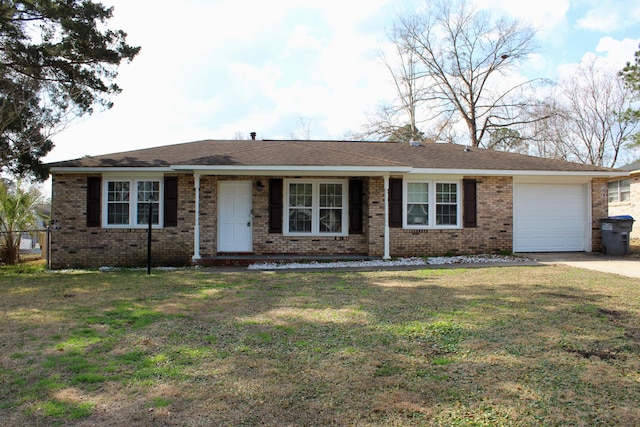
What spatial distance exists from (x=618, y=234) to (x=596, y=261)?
2.07 meters

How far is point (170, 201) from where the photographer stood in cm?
1179

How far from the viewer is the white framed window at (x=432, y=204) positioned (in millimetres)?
12328

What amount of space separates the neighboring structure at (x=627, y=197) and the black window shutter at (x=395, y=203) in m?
11.5

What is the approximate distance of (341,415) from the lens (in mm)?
2900

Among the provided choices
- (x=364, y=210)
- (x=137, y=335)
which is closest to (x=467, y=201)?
(x=364, y=210)

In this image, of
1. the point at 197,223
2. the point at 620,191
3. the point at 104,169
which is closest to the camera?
the point at 197,223

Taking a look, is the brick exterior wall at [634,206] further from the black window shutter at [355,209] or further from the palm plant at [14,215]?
the palm plant at [14,215]

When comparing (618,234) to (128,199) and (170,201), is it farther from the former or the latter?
(128,199)

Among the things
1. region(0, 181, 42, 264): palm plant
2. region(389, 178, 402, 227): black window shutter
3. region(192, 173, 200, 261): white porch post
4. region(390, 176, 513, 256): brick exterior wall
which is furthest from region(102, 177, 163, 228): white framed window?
region(390, 176, 513, 256): brick exterior wall

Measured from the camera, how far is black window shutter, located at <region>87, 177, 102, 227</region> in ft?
38.8

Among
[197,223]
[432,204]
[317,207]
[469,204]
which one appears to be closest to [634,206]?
[469,204]

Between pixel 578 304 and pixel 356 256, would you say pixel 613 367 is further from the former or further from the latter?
pixel 356 256

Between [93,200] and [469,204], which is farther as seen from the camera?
[469,204]

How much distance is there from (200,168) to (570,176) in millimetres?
10674
